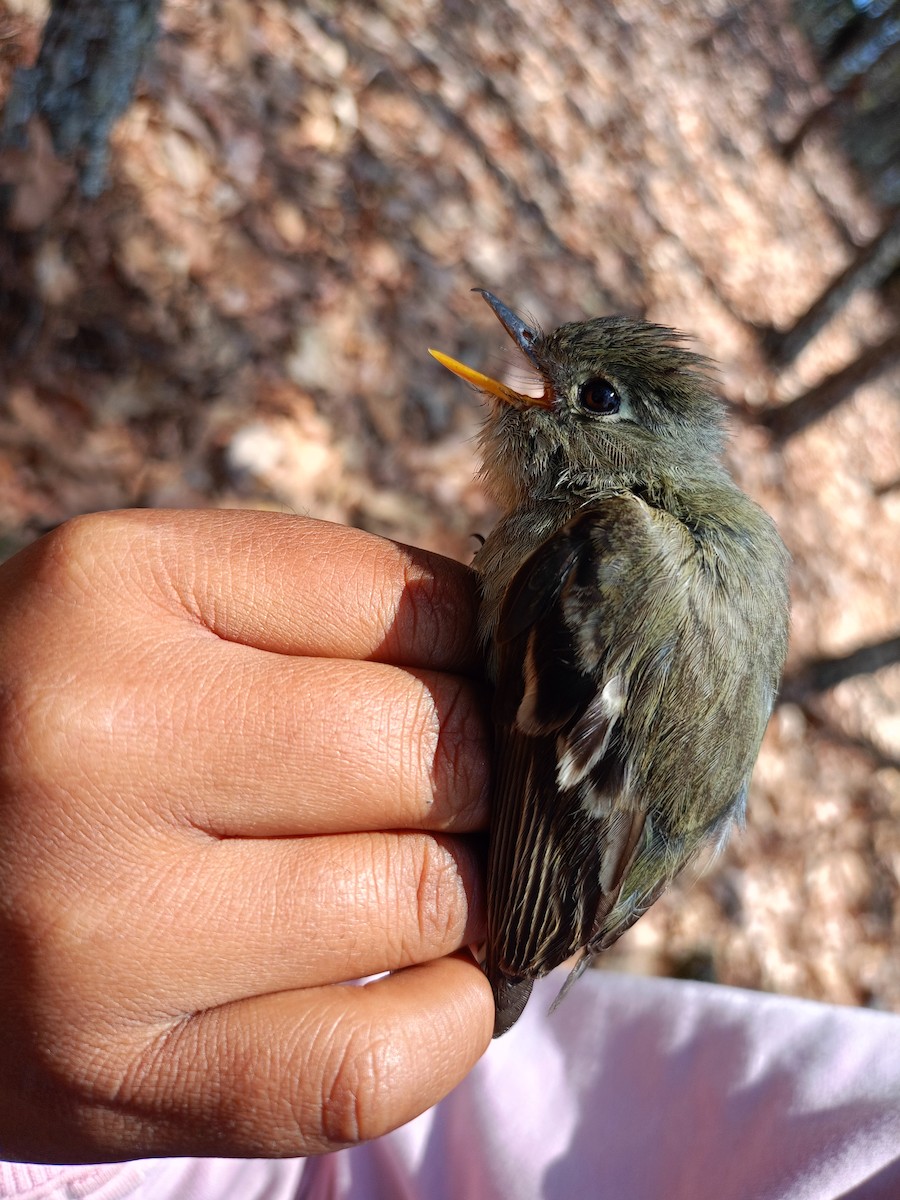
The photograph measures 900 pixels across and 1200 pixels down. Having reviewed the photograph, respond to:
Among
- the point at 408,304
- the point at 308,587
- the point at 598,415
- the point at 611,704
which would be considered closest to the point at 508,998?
the point at 611,704

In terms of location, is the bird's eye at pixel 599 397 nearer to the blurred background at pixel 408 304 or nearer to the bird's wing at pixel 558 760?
the bird's wing at pixel 558 760

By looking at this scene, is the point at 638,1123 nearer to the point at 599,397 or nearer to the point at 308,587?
the point at 308,587

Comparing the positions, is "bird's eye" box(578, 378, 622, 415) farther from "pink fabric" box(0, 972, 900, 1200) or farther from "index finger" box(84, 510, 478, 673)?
"pink fabric" box(0, 972, 900, 1200)

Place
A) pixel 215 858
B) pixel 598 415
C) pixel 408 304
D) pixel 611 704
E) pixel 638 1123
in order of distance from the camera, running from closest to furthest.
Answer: pixel 215 858 < pixel 611 704 < pixel 638 1123 < pixel 598 415 < pixel 408 304

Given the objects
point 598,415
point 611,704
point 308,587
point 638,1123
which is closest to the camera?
point 308,587

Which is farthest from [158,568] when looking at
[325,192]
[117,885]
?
[325,192]

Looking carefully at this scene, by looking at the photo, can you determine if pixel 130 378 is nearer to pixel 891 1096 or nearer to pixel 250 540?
pixel 250 540

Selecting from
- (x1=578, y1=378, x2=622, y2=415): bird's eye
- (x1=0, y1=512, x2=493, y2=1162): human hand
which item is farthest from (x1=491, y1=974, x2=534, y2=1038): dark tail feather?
(x1=578, y1=378, x2=622, y2=415): bird's eye
